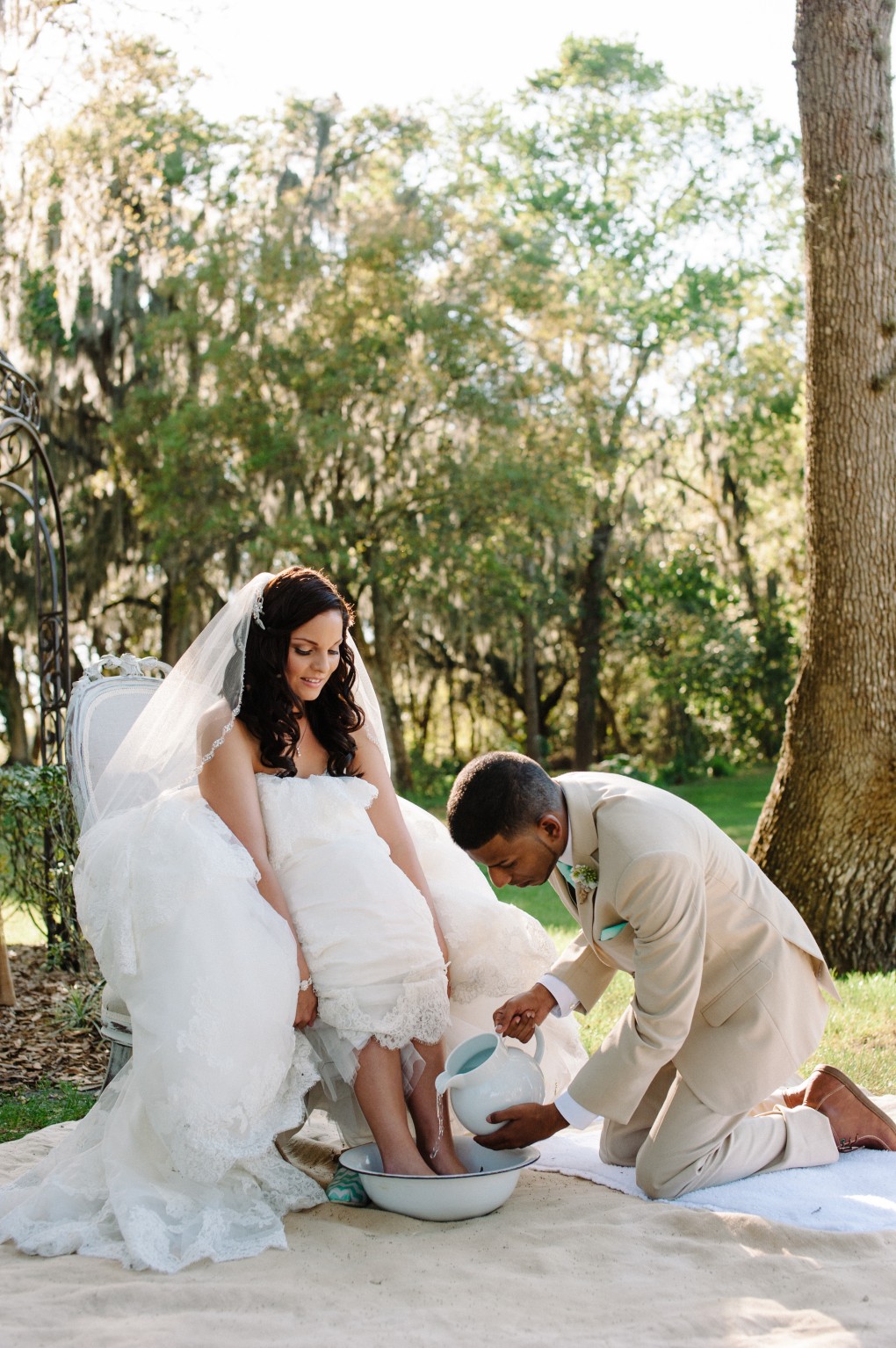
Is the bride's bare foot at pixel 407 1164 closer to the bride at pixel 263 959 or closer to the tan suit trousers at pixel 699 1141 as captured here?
the bride at pixel 263 959

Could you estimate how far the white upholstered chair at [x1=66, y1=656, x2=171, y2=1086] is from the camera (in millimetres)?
3332

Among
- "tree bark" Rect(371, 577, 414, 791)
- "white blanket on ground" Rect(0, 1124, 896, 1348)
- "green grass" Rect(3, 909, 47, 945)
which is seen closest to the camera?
"white blanket on ground" Rect(0, 1124, 896, 1348)

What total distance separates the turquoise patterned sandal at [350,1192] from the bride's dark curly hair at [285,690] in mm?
1029

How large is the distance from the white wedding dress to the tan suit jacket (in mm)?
420

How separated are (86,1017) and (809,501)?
12.7 feet

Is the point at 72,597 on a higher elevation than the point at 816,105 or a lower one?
lower

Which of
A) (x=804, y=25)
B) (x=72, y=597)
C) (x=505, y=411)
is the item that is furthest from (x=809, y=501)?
(x=72, y=597)

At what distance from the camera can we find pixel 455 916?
10.7ft

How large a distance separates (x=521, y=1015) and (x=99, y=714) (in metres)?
1.68

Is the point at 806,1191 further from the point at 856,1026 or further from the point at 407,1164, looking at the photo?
the point at 856,1026

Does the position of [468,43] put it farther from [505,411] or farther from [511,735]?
[511,735]

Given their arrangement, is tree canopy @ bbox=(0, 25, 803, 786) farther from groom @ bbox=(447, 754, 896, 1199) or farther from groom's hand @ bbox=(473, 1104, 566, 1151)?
groom's hand @ bbox=(473, 1104, 566, 1151)

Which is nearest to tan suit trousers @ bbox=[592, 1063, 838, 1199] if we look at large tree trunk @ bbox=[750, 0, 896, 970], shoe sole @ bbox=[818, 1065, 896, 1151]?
shoe sole @ bbox=[818, 1065, 896, 1151]

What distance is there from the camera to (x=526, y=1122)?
9.27ft
